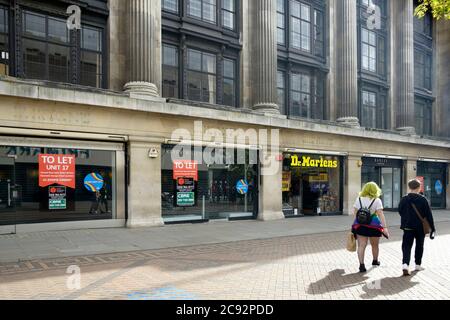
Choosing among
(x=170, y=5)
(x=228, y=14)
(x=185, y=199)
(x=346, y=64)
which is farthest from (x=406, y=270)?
(x=346, y=64)

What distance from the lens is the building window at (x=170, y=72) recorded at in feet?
52.4

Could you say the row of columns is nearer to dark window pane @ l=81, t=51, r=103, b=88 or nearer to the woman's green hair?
dark window pane @ l=81, t=51, r=103, b=88

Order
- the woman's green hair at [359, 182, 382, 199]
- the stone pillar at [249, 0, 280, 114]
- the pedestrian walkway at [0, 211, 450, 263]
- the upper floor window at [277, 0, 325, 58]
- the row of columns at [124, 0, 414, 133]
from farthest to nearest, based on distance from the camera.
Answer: the upper floor window at [277, 0, 325, 58] → the stone pillar at [249, 0, 280, 114] → the row of columns at [124, 0, 414, 133] → the pedestrian walkway at [0, 211, 450, 263] → the woman's green hair at [359, 182, 382, 199]

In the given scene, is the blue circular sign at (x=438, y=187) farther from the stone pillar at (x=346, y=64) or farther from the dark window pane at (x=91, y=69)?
the dark window pane at (x=91, y=69)

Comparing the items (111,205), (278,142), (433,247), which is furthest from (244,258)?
(278,142)

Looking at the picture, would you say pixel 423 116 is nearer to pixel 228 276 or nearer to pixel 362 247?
pixel 362 247

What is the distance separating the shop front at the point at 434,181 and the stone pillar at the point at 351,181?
7.69 metres

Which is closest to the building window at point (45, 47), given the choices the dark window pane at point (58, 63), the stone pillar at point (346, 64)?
the dark window pane at point (58, 63)

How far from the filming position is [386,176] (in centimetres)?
2414

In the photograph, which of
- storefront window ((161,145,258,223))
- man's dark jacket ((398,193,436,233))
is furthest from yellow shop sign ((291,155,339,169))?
man's dark jacket ((398,193,436,233))

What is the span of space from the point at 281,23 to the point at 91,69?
1057cm

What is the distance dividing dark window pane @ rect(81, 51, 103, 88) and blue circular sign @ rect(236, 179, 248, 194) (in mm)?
7183

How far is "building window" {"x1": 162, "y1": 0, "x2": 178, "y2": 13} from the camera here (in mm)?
15922
